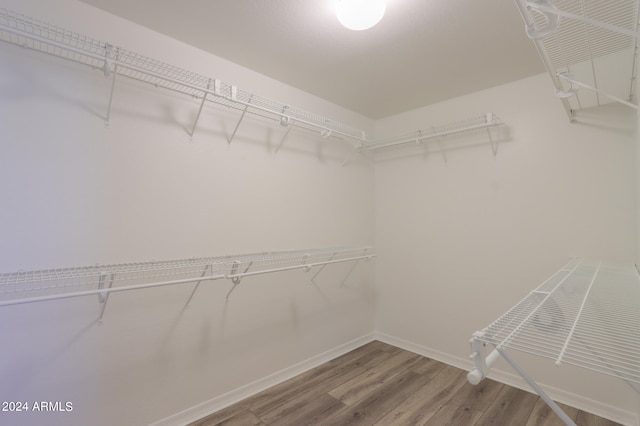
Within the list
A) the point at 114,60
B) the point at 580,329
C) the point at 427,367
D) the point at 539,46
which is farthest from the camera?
the point at 427,367

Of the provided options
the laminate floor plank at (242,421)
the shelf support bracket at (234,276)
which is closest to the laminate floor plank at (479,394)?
the laminate floor plank at (242,421)

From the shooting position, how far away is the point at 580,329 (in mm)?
868

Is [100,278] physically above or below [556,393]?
above

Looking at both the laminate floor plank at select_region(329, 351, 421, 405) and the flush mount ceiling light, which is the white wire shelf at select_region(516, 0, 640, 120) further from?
the laminate floor plank at select_region(329, 351, 421, 405)

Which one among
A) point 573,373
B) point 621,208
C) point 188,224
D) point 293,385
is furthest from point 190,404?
point 621,208

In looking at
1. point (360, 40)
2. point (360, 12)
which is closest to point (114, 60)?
point (360, 12)

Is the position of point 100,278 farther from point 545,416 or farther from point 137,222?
point 545,416

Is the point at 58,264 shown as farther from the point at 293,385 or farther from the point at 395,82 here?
the point at 395,82

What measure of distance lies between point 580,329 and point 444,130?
2.24m

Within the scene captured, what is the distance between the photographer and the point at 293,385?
7.63 ft

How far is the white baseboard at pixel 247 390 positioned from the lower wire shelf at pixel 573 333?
186 cm

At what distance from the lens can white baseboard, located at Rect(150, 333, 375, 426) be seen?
6.12 feet

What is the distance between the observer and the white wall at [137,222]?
56.7 inches

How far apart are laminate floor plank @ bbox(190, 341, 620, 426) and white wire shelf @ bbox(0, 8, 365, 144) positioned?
74.0 inches
